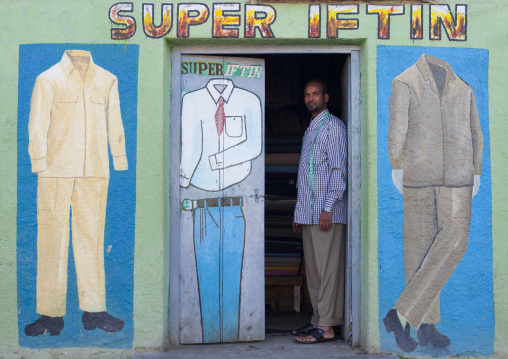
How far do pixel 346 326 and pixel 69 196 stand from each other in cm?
250

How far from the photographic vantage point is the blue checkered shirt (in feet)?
14.7

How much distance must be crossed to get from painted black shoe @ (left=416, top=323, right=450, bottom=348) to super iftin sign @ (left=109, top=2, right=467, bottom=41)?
2275 millimetres

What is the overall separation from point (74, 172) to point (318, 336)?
2.42m

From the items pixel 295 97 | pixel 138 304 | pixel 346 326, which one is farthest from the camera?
pixel 295 97

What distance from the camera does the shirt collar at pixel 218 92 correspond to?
179 inches

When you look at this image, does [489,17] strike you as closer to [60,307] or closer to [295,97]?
[295,97]

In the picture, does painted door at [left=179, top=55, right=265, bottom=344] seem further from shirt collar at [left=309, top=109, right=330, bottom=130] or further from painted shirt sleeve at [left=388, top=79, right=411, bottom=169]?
painted shirt sleeve at [left=388, top=79, right=411, bottom=169]

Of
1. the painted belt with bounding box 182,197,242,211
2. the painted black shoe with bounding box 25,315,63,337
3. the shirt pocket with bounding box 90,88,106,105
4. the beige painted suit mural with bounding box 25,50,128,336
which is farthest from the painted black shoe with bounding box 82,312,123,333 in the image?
the shirt pocket with bounding box 90,88,106,105

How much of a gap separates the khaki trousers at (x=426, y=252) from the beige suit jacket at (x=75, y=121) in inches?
91.1

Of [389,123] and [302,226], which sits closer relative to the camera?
[389,123]

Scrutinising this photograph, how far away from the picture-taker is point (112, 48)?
168 inches

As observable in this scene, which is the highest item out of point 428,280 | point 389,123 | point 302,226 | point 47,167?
point 389,123

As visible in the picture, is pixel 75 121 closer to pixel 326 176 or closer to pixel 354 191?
pixel 326 176

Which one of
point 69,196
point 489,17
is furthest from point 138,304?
point 489,17
